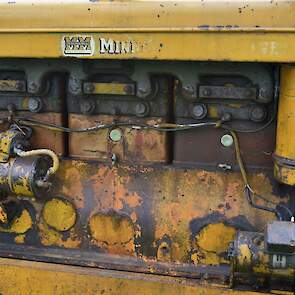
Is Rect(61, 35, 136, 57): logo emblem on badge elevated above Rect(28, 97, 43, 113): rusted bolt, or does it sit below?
above

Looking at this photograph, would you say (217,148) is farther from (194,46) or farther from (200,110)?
(194,46)

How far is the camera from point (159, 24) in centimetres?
219

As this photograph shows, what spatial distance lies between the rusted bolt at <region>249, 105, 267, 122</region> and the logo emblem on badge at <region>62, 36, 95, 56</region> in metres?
0.74

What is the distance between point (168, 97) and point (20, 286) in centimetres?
113

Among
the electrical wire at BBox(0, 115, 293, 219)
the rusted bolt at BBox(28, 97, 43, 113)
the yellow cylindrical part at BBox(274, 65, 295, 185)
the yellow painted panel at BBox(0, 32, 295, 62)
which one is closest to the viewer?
the yellow painted panel at BBox(0, 32, 295, 62)

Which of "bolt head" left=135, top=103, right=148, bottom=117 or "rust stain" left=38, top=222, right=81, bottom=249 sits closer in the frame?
"bolt head" left=135, top=103, right=148, bottom=117

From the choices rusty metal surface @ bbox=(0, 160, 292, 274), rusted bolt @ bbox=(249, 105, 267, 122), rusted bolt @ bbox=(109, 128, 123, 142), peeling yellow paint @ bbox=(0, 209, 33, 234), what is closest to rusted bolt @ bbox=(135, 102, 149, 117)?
rusted bolt @ bbox=(109, 128, 123, 142)

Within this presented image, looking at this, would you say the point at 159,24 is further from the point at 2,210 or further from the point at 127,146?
the point at 2,210

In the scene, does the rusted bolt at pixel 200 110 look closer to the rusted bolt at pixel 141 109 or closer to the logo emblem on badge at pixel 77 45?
the rusted bolt at pixel 141 109

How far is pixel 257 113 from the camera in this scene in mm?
2334

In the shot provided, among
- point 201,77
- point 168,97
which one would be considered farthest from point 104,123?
point 201,77

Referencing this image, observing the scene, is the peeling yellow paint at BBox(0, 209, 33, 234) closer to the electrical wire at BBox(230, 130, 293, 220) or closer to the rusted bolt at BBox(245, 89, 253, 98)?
the electrical wire at BBox(230, 130, 293, 220)

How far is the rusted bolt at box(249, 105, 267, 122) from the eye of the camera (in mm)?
2330

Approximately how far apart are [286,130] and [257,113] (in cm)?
20
